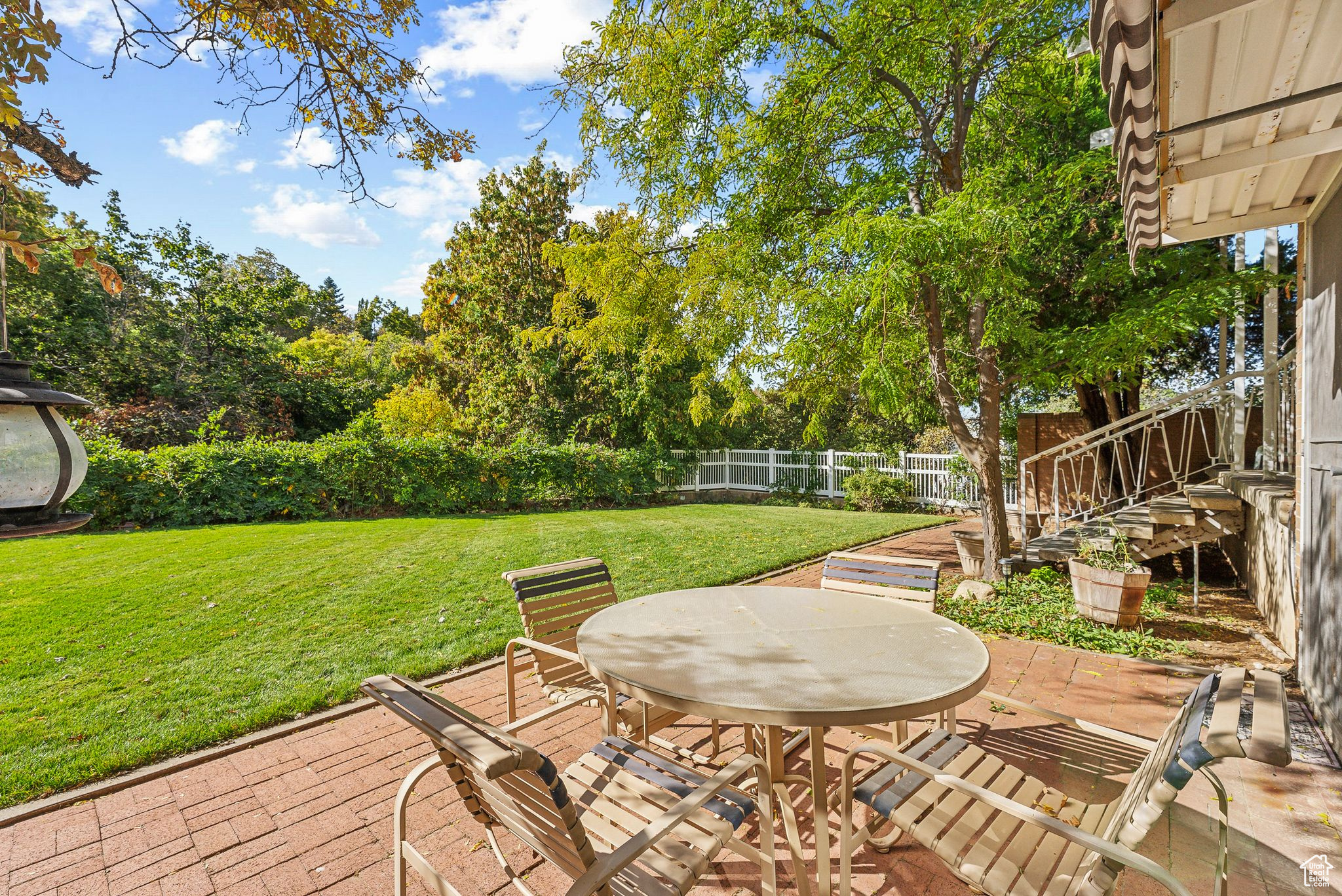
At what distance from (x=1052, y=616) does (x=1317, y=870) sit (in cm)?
302

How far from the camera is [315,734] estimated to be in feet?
10.7

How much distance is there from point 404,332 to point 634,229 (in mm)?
22468

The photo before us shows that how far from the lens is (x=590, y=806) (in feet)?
6.16

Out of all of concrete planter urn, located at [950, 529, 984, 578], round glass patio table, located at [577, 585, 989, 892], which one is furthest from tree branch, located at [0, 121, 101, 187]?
concrete planter urn, located at [950, 529, 984, 578]

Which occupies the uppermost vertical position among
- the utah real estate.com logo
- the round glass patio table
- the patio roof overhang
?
the patio roof overhang

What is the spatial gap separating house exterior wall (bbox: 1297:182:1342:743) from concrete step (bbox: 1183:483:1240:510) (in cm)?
184

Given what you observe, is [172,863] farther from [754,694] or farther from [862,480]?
[862,480]

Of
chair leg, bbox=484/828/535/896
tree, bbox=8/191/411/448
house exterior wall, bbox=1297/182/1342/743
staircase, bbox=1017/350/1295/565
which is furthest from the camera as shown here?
tree, bbox=8/191/411/448

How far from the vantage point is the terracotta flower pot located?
4.56 m

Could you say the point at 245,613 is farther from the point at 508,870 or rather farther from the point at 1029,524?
the point at 1029,524

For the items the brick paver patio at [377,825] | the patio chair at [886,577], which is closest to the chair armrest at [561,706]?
the brick paver patio at [377,825]

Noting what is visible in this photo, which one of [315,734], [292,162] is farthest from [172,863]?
[292,162]

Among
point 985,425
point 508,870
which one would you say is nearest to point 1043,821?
point 508,870

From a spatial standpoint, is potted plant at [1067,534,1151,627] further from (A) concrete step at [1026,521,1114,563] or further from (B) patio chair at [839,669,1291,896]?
(B) patio chair at [839,669,1291,896]
